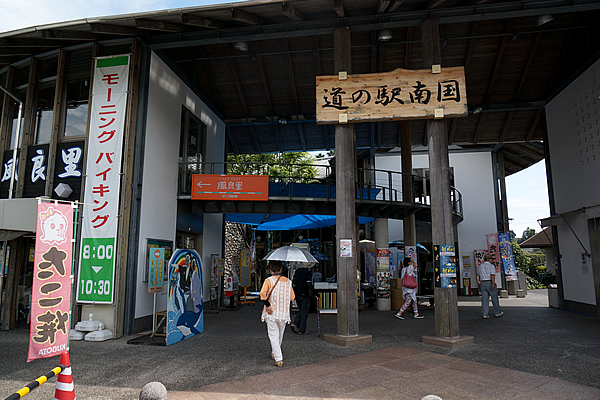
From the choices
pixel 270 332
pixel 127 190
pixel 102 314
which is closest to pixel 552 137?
pixel 270 332

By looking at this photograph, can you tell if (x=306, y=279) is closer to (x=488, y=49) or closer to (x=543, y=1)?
(x=543, y=1)

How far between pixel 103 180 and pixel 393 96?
6.59 meters

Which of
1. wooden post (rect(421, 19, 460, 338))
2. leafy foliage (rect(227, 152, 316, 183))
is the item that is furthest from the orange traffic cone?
leafy foliage (rect(227, 152, 316, 183))

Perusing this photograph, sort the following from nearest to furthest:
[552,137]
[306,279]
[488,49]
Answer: [306,279]
[488,49]
[552,137]

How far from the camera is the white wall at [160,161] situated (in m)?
9.41

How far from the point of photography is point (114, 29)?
9.11 metres

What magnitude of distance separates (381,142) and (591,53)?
24.9ft

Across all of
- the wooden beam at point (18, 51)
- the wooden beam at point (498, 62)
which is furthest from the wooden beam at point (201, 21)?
the wooden beam at point (498, 62)

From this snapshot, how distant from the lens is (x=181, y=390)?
16.5ft

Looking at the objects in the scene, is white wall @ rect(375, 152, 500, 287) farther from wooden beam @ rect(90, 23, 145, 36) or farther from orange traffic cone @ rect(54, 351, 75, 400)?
orange traffic cone @ rect(54, 351, 75, 400)

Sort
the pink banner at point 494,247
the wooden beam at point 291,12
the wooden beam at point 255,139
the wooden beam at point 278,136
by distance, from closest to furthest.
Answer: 1. the wooden beam at point 291,12
2. the wooden beam at point 278,136
3. the wooden beam at point 255,139
4. the pink banner at point 494,247

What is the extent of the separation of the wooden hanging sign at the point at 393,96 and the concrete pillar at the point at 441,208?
35 centimetres

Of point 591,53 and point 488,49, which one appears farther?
point 488,49

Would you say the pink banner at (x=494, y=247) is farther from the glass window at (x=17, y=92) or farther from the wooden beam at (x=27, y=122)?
the glass window at (x=17, y=92)
